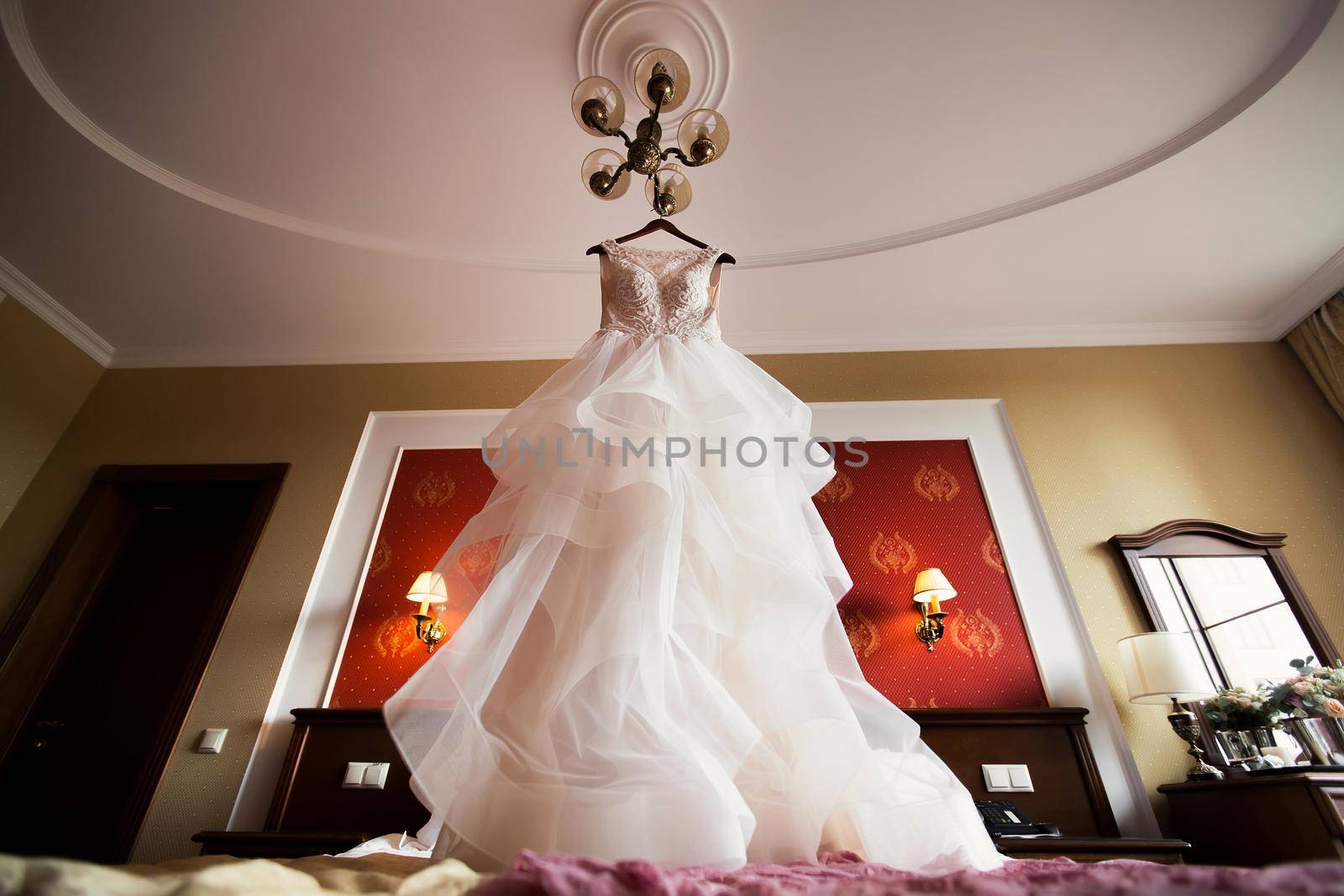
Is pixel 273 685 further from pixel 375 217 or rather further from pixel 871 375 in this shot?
pixel 871 375

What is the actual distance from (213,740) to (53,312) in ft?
8.25

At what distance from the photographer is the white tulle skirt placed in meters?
0.81

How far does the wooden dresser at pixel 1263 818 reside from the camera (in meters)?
1.74

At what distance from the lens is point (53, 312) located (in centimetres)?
326

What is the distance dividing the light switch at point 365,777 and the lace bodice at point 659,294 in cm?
195

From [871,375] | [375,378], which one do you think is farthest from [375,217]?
[871,375]

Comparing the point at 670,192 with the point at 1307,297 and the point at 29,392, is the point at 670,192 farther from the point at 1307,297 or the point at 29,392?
the point at 29,392

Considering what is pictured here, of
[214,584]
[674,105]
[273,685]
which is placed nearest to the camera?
[674,105]

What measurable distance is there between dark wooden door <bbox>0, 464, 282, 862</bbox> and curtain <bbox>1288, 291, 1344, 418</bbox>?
5344mm

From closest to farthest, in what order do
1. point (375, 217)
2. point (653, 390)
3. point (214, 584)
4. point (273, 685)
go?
point (653, 390) → point (273, 685) → point (375, 217) → point (214, 584)

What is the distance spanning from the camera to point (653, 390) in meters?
1.31

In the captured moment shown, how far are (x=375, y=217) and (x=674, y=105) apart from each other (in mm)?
1599

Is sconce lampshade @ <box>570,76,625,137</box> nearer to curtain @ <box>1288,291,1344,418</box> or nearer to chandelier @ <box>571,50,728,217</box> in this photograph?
chandelier @ <box>571,50,728,217</box>

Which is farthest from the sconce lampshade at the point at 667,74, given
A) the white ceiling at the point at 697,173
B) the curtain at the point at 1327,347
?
the curtain at the point at 1327,347
